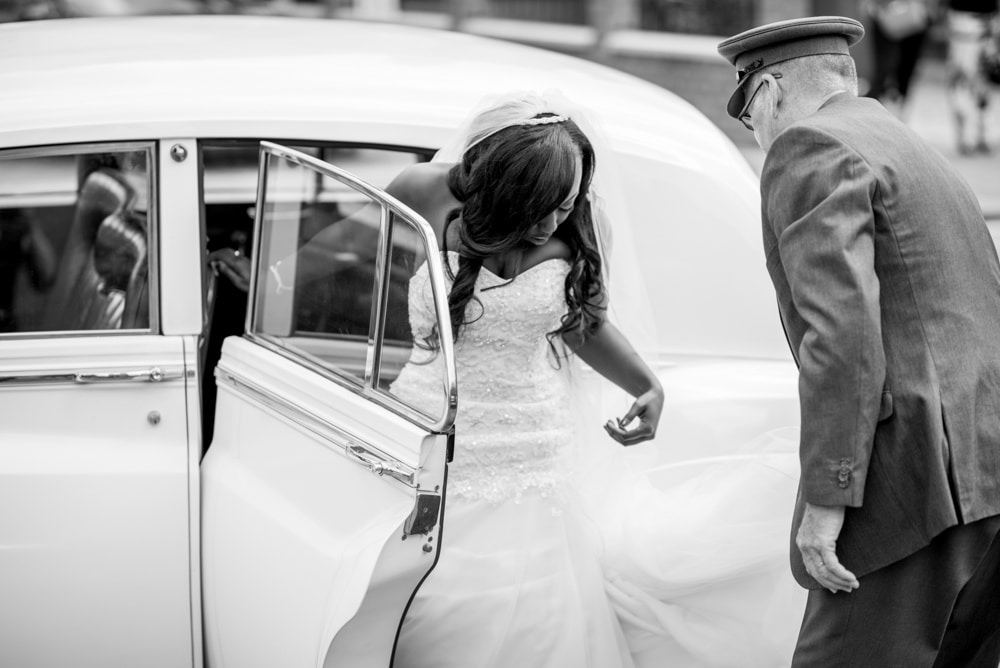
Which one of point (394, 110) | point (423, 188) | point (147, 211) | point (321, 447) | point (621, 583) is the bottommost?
point (621, 583)

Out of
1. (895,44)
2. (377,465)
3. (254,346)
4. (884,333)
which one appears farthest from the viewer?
(895,44)

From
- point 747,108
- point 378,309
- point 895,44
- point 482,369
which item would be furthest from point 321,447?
point 895,44

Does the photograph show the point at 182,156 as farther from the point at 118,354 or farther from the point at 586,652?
the point at 586,652

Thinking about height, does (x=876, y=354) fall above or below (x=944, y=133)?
above

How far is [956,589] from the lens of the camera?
2205 mm

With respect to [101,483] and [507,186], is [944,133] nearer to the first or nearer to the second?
[507,186]

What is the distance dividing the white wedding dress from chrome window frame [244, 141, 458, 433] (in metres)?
0.18

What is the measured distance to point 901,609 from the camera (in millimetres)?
2197

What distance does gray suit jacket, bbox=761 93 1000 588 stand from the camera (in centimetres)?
204

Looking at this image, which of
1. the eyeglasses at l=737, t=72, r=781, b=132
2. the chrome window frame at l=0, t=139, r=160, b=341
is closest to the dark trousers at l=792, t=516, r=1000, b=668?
the eyeglasses at l=737, t=72, r=781, b=132

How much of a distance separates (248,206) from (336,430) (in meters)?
1.48

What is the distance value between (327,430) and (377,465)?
0.20 m

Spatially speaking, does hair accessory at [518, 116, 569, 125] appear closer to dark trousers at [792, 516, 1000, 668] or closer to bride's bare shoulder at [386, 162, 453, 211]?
bride's bare shoulder at [386, 162, 453, 211]

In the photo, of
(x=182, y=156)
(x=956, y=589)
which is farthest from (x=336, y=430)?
(x=956, y=589)
